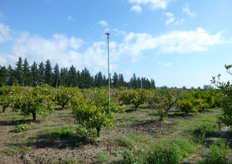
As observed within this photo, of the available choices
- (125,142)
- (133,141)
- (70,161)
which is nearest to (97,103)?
(125,142)

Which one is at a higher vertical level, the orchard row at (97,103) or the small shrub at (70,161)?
the orchard row at (97,103)

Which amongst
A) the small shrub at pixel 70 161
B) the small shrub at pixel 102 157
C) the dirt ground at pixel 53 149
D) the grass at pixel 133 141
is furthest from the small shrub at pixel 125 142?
the small shrub at pixel 70 161

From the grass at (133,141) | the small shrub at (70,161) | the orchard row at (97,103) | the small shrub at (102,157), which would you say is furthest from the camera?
the grass at (133,141)

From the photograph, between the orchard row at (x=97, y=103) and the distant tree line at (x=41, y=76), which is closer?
the orchard row at (x=97, y=103)

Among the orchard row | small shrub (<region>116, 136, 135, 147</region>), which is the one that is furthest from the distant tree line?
small shrub (<region>116, 136, 135, 147</region>)

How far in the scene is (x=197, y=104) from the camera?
12461 millimetres

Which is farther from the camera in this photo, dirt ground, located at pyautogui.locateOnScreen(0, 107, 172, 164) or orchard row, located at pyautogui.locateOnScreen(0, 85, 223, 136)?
orchard row, located at pyautogui.locateOnScreen(0, 85, 223, 136)

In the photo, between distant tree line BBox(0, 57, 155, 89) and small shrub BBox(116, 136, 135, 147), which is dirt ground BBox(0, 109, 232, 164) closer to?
small shrub BBox(116, 136, 135, 147)

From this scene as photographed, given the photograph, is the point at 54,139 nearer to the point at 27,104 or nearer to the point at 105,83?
Result: the point at 27,104

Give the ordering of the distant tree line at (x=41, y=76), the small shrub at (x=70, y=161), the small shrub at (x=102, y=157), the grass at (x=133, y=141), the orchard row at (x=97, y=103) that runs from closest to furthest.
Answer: the small shrub at (x=70, y=161), the small shrub at (x=102, y=157), the orchard row at (x=97, y=103), the grass at (x=133, y=141), the distant tree line at (x=41, y=76)

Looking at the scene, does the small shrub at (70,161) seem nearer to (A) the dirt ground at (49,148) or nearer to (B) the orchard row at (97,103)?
(A) the dirt ground at (49,148)

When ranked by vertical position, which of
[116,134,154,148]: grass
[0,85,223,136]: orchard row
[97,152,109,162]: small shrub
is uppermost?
[0,85,223,136]: orchard row

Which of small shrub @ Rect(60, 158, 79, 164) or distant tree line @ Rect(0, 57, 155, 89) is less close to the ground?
distant tree line @ Rect(0, 57, 155, 89)

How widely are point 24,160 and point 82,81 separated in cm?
4972
